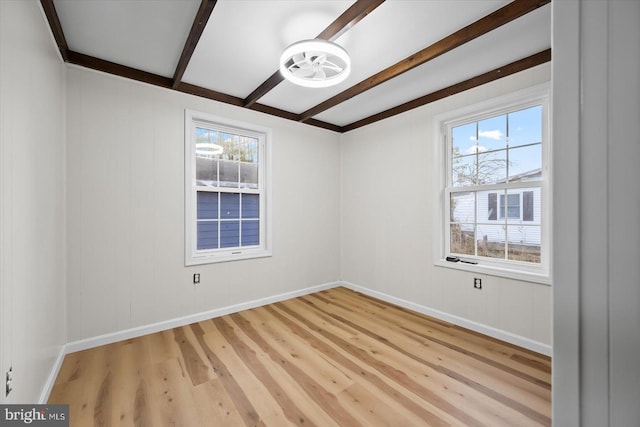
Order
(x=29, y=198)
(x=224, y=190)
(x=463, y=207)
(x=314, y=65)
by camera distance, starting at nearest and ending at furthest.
A: (x=29, y=198)
(x=314, y=65)
(x=463, y=207)
(x=224, y=190)

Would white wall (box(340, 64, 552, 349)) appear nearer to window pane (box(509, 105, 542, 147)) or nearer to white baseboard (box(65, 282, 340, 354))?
window pane (box(509, 105, 542, 147))

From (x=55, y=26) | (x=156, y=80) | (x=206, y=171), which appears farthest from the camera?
(x=206, y=171)

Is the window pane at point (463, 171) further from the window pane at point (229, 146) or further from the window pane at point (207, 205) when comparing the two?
the window pane at point (207, 205)

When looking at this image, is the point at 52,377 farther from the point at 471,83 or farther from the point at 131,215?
the point at 471,83

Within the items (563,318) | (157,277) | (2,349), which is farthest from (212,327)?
(563,318)

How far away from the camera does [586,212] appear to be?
1.28 ft

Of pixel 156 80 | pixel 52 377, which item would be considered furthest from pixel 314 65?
pixel 52 377

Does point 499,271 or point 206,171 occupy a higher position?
point 206,171

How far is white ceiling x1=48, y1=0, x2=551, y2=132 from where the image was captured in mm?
1976

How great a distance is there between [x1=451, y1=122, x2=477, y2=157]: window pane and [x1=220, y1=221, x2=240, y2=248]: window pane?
2.85 metres

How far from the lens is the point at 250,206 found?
3.75m

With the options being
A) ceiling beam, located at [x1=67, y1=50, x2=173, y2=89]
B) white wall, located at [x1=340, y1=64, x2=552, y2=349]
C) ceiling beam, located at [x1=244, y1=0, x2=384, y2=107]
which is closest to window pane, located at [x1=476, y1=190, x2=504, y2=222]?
white wall, located at [x1=340, y1=64, x2=552, y2=349]

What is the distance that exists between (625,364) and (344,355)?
2352 mm

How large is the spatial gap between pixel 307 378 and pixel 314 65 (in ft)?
8.51
